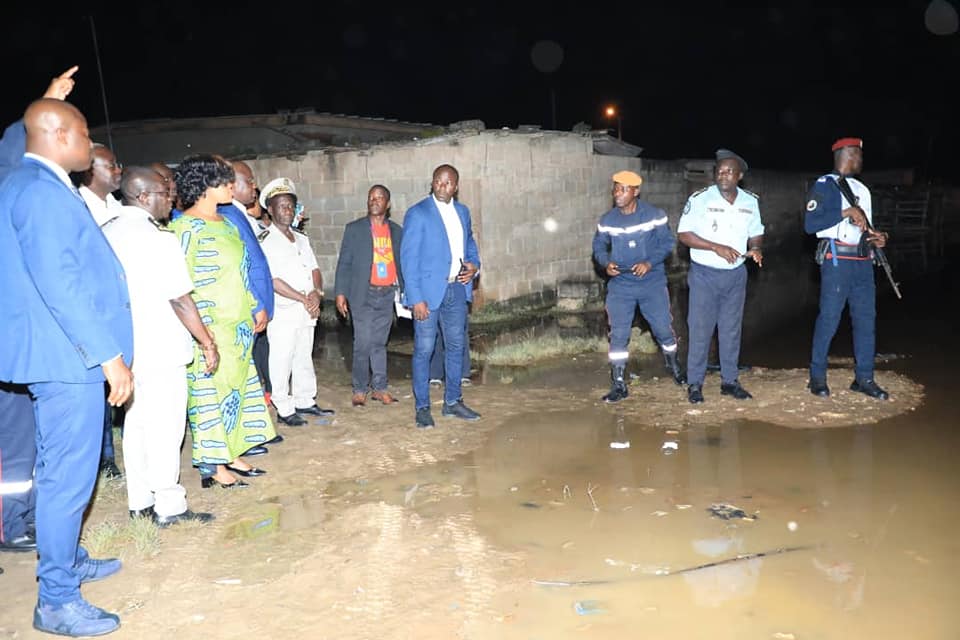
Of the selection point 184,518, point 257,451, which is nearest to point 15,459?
point 184,518

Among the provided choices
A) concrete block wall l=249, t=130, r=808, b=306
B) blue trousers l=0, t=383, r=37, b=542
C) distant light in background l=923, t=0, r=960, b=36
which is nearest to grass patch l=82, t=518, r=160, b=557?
blue trousers l=0, t=383, r=37, b=542

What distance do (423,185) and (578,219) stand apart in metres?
3.18

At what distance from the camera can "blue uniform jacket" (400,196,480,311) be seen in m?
5.82

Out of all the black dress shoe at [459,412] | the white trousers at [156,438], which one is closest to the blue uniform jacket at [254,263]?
the white trousers at [156,438]

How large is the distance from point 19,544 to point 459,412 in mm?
3270

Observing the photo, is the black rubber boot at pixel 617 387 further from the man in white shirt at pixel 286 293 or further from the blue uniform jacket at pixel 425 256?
the man in white shirt at pixel 286 293

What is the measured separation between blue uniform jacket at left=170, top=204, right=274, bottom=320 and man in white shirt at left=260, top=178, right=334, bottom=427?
0.64 metres

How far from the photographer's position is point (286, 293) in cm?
599

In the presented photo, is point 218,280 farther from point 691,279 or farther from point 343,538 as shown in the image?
point 691,279

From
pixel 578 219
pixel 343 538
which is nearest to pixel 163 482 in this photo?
pixel 343 538

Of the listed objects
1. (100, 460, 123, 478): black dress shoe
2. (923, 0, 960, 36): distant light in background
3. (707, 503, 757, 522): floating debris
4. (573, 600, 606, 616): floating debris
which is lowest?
(707, 503, 757, 522): floating debris

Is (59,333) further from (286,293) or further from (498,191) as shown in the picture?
(498,191)

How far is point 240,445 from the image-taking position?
4801 mm

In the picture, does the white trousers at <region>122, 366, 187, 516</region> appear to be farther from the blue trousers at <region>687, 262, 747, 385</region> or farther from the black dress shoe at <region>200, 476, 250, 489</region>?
the blue trousers at <region>687, 262, 747, 385</region>
